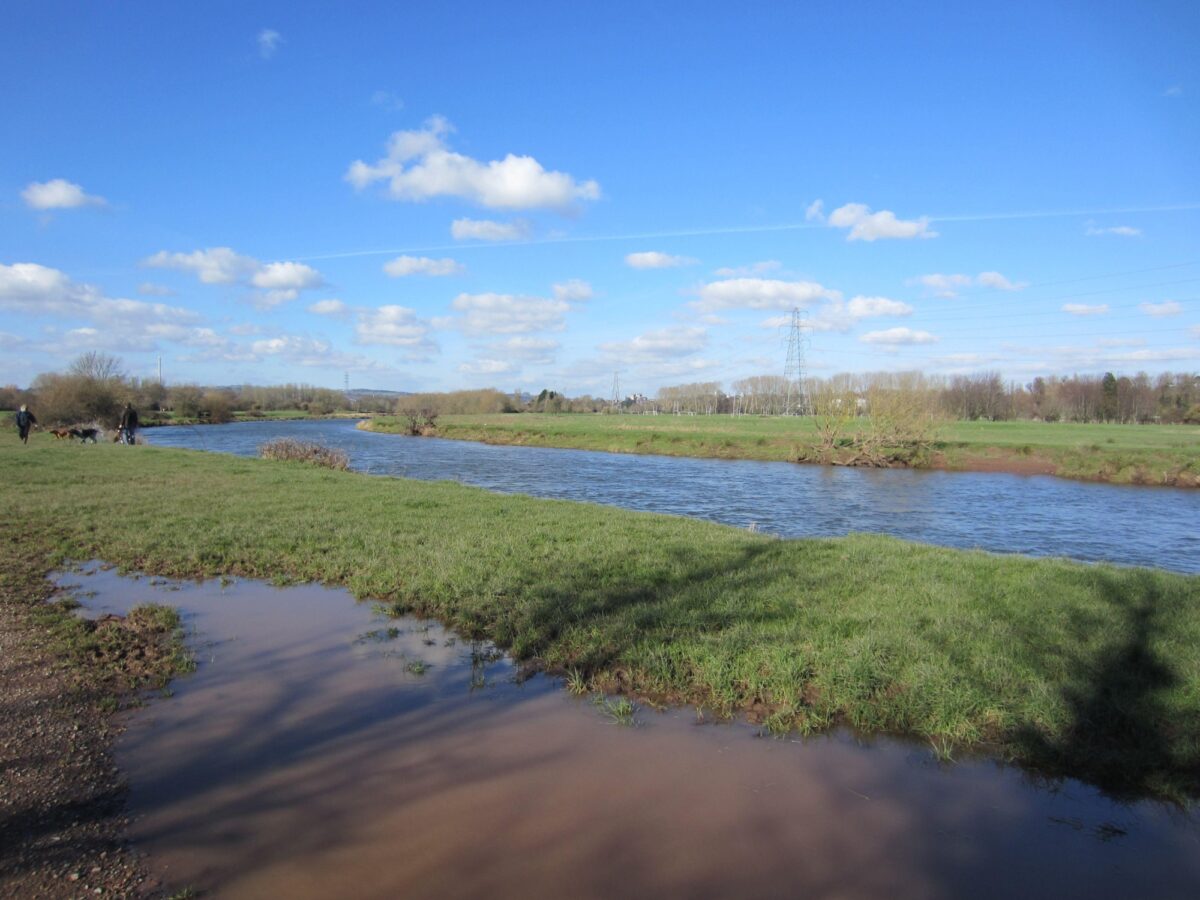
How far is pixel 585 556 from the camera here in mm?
9398

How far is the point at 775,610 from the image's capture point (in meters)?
7.09

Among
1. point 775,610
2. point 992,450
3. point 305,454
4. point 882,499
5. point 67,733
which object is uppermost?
point 305,454

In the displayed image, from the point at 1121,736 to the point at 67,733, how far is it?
23.9 feet

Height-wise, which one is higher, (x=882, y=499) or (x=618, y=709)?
(x=618, y=709)

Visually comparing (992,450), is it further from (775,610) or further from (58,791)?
(58,791)

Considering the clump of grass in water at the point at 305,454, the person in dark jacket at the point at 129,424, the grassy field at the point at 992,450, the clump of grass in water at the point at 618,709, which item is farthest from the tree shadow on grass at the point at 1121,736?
the person in dark jacket at the point at 129,424

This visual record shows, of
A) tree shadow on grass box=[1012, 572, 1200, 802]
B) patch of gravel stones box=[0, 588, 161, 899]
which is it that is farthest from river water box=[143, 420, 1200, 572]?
patch of gravel stones box=[0, 588, 161, 899]

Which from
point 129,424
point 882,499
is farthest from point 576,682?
point 129,424

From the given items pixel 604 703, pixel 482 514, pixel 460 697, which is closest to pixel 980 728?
pixel 604 703

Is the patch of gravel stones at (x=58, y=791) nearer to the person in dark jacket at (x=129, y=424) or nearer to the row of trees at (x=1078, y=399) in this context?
the person in dark jacket at (x=129, y=424)

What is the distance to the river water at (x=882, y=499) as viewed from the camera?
16.3 meters

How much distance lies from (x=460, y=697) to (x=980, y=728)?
3990 mm

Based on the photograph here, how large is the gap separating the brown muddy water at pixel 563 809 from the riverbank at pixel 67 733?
0.19 m

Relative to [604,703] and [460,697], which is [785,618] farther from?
[460,697]
